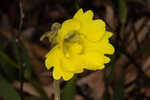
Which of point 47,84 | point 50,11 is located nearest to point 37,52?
point 47,84

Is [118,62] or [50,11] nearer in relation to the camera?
[118,62]

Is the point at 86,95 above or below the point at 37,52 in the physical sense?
below

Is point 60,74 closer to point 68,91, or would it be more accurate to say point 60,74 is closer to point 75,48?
point 75,48

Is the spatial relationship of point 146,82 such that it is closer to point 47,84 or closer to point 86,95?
point 86,95

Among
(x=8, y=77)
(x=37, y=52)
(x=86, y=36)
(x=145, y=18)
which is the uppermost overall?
(x=145, y=18)

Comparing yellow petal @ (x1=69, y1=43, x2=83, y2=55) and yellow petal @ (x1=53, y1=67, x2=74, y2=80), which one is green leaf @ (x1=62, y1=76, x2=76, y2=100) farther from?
yellow petal @ (x1=53, y1=67, x2=74, y2=80)

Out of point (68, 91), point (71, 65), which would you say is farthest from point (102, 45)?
point (68, 91)

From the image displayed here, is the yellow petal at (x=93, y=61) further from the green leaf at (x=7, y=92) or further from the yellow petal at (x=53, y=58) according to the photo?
the green leaf at (x=7, y=92)
